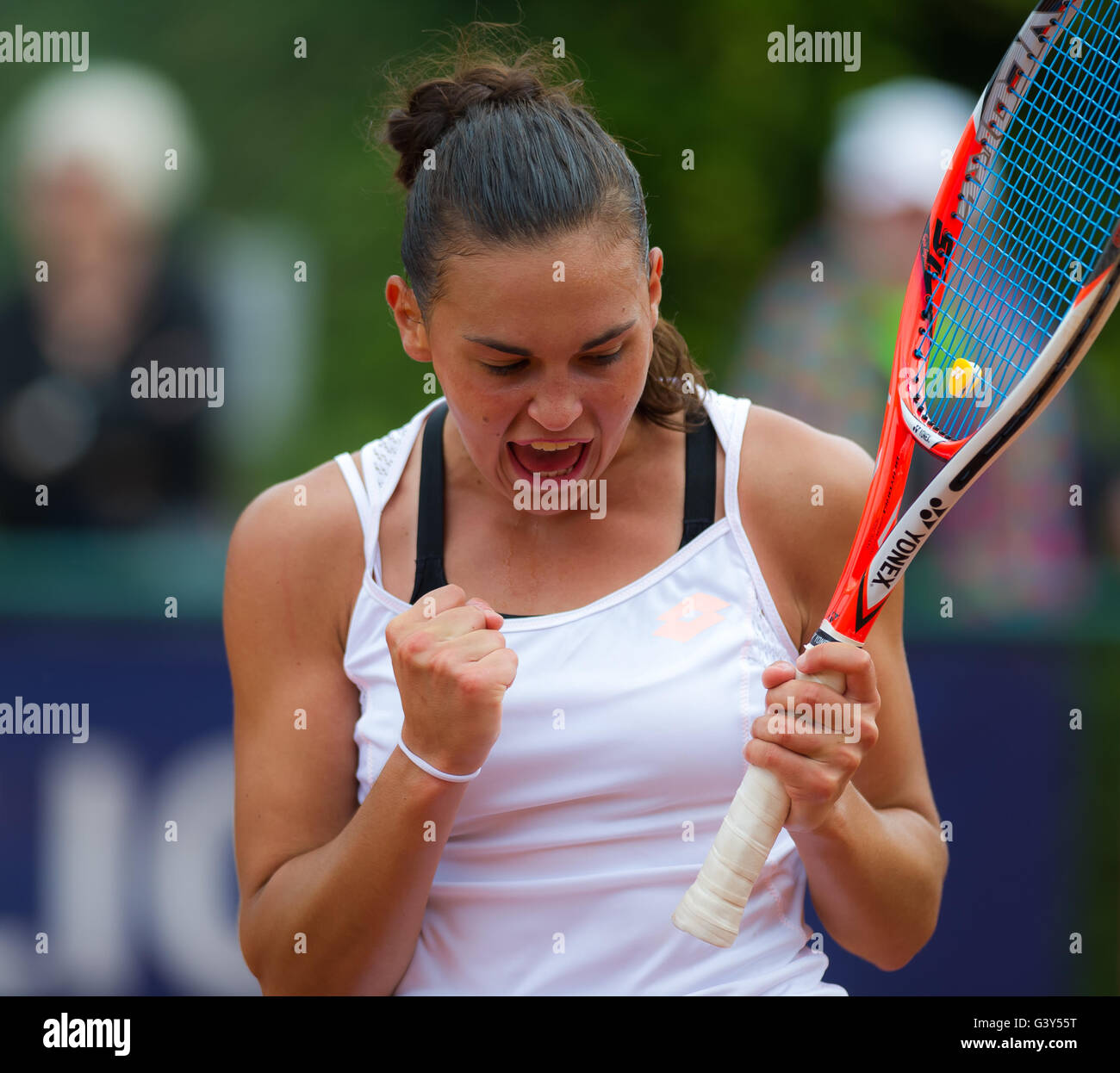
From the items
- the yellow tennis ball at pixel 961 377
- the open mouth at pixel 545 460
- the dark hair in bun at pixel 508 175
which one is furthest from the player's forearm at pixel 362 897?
the yellow tennis ball at pixel 961 377

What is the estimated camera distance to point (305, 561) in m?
2.01

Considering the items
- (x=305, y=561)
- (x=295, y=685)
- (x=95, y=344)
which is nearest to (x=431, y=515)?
(x=305, y=561)

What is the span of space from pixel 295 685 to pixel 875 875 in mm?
864

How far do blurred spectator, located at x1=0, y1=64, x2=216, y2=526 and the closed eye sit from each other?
2224 mm

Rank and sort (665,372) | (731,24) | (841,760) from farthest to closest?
1. (731,24)
2. (665,372)
3. (841,760)

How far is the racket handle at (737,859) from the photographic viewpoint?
1.66 metres

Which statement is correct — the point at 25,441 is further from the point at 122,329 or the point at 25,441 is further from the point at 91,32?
the point at 91,32

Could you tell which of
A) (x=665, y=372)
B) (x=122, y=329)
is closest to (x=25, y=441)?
(x=122, y=329)

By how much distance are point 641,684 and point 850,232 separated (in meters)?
2.28

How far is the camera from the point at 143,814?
3211mm

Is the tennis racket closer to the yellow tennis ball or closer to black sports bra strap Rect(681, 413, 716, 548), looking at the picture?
the yellow tennis ball

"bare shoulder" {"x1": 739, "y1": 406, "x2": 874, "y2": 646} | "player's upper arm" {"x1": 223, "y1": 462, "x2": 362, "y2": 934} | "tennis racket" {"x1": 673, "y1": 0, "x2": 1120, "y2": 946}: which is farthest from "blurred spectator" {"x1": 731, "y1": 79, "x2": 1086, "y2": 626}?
"player's upper arm" {"x1": 223, "y1": 462, "x2": 362, "y2": 934}

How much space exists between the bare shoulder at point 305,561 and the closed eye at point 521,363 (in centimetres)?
37

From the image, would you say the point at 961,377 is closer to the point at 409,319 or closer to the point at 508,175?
the point at 508,175
